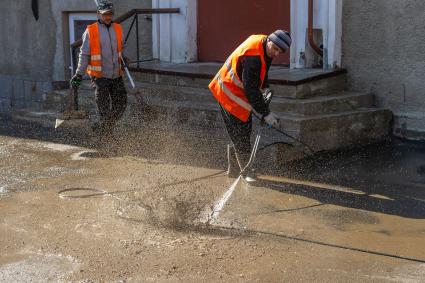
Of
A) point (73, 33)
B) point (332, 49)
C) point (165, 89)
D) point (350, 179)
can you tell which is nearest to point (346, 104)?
point (332, 49)

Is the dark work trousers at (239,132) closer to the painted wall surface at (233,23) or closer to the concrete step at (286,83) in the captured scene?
the concrete step at (286,83)

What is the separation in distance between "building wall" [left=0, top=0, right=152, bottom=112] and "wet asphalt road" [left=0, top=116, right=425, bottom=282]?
12.3 feet

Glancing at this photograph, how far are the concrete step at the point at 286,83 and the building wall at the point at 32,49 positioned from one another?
152cm

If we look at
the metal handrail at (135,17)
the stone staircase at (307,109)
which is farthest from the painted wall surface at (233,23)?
the stone staircase at (307,109)

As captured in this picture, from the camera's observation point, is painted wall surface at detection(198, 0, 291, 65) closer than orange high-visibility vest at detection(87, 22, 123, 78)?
No

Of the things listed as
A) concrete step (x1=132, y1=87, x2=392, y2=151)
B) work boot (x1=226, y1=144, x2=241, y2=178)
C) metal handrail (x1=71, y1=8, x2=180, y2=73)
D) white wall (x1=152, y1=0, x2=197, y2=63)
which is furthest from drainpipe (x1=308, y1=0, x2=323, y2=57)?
work boot (x1=226, y1=144, x2=241, y2=178)

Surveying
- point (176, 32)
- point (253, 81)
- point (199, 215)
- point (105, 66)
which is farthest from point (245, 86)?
point (176, 32)

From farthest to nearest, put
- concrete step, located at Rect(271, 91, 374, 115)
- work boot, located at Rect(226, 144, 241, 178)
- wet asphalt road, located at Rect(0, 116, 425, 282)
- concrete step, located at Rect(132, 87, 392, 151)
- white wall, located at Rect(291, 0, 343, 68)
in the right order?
white wall, located at Rect(291, 0, 343, 68) < concrete step, located at Rect(271, 91, 374, 115) < concrete step, located at Rect(132, 87, 392, 151) < work boot, located at Rect(226, 144, 241, 178) < wet asphalt road, located at Rect(0, 116, 425, 282)

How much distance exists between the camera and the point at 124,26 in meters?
11.1

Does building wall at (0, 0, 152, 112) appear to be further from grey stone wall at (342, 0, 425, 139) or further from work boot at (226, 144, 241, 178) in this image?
work boot at (226, 144, 241, 178)

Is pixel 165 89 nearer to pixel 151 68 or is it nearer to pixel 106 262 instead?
pixel 151 68

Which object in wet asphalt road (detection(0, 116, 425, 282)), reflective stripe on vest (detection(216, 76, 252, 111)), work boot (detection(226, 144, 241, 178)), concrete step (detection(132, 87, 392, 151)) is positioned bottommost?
A: wet asphalt road (detection(0, 116, 425, 282))

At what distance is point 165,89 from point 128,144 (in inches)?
41.3

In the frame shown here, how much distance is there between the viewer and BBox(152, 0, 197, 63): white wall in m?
10.4
